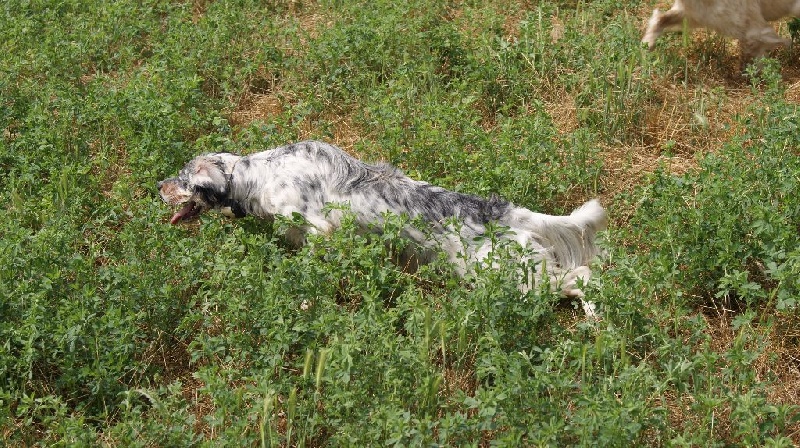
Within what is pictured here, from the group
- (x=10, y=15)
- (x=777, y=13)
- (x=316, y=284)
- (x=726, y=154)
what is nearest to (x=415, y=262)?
(x=316, y=284)

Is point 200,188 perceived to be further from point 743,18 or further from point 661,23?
point 743,18

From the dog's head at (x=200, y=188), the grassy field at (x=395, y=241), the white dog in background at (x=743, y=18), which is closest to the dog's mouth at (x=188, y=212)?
the dog's head at (x=200, y=188)

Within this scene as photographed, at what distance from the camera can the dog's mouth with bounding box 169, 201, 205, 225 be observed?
19.1ft

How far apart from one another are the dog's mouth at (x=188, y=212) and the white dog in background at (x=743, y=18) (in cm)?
358

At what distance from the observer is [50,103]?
7.08m

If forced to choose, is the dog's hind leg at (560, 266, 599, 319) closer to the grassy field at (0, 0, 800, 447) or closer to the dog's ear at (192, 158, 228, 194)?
the grassy field at (0, 0, 800, 447)

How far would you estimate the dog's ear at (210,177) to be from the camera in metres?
5.79

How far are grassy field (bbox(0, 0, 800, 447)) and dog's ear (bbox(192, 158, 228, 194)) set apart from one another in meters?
0.29

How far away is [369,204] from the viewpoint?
18.1 ft

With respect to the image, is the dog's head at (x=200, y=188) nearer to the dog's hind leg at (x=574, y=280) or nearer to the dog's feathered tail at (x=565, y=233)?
the dog's feathered tail at (x=565, y=233)

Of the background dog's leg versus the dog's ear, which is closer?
the dog's ear

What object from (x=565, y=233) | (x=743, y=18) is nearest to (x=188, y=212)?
(x=565, y=233)

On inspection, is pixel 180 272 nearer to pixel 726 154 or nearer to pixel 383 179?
pixel 383 179

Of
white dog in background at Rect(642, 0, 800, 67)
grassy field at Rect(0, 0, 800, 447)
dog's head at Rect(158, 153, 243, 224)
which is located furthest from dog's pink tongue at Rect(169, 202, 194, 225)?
white dog in background at Rect(642, 0, 800, 67)
